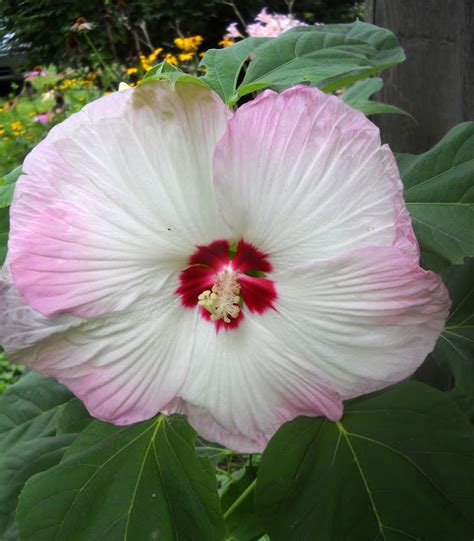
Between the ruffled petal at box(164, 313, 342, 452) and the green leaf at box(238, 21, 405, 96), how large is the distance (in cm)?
32

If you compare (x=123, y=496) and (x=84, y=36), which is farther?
(x=84, y=36)

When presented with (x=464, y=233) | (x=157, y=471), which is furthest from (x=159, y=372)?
(x=464, y=233)

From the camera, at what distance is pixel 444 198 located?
994 millimetres

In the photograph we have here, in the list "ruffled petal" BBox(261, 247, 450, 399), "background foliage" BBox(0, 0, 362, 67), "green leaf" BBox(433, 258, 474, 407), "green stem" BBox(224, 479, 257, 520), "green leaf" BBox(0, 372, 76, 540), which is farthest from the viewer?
"background foliage" BBox(0, 0, 362, 67)

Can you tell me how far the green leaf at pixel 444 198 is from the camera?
919 mm

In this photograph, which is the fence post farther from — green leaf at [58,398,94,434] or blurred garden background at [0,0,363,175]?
blurred garden background at [0,0,363,175]

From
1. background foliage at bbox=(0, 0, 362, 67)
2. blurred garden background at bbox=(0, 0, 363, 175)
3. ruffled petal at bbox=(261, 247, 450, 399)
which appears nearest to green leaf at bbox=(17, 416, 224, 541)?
ruffled petal at bbox=(261, 247, 450, 399)

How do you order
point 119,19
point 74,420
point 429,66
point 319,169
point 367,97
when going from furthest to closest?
1. point 119,19
2. point 429,66
3. point 367,97
4. point 74,420
5. point 319,169

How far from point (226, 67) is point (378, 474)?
59 centimetres

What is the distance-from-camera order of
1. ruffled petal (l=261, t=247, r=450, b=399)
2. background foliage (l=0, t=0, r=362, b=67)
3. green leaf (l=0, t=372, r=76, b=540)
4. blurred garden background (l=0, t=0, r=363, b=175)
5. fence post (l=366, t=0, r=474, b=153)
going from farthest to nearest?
background foliage (l=0, t=0, r=362, b=67)
blurred garden background (l=0, t=0, r=363, b=175)
fence post (l=366, t=0, r=474, b=153)
green leaf (l=0, t=372, r=76, b=540)
ruffled petal (l=261, t=247, r=450, b=399)

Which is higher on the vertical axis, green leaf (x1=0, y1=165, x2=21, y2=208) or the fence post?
green leaf (x1=0, y1=165, x2=21, y2=208)

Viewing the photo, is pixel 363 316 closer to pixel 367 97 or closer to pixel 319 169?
pixel 319 169

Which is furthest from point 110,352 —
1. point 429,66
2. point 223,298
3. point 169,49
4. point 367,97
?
point 169,49

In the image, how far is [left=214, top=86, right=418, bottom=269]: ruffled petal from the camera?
655 millimetres
